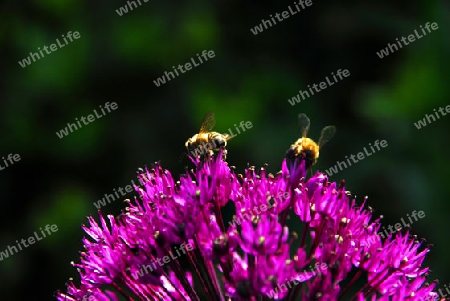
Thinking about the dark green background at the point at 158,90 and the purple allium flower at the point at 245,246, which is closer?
the purple allium flower at the point at 245,246

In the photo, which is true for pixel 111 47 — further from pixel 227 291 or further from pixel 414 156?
pixel 227 291

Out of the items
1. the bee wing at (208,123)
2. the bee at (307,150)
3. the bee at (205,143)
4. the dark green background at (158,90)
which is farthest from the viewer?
the dark green background at (158,90)

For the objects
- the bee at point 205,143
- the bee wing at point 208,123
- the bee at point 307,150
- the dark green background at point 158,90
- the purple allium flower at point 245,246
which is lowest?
the purple allium flower at point 245,246

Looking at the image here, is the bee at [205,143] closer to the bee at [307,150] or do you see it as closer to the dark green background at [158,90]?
the bee at [307,150]

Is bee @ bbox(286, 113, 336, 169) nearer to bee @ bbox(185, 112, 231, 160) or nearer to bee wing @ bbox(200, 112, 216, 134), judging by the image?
bee @ bbox(185, 112, 231, 160)

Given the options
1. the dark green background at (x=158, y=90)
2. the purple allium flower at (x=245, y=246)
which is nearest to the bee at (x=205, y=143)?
the purple allium flower at (x=245, y=246)

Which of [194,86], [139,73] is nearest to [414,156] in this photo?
[194,86]
